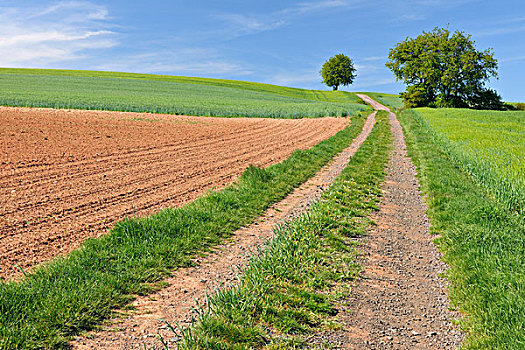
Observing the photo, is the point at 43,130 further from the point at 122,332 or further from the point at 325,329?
the point at 325,329

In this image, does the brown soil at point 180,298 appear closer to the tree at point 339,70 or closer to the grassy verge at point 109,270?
the grassy verge at point 109,270

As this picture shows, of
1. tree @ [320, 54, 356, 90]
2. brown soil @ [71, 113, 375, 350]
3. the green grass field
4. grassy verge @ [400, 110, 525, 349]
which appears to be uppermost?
tree @ [320, 54, 356, 90]

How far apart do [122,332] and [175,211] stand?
133 inches

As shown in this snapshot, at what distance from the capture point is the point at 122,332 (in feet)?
12.5

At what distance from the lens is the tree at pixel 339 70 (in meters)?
102

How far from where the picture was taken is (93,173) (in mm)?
10406

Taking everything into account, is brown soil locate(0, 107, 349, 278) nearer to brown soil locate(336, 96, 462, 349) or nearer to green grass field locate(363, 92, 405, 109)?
brown soil locate(336, 96, 462, 349)

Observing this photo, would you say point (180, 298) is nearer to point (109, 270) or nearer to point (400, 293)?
point (109, 270)

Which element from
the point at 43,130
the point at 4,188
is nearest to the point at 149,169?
the point at 4,188

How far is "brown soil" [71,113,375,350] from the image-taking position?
368 centimetres

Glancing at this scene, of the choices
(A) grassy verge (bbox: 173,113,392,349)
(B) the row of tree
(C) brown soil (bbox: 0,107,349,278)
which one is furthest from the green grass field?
(A) grassy verge (bbox: 173,113,392,349)

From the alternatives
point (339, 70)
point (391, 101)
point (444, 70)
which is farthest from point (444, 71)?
point (339, 70)

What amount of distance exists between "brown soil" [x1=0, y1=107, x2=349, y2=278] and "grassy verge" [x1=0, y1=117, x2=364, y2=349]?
719 millimetres

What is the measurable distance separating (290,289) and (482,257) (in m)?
2.84
